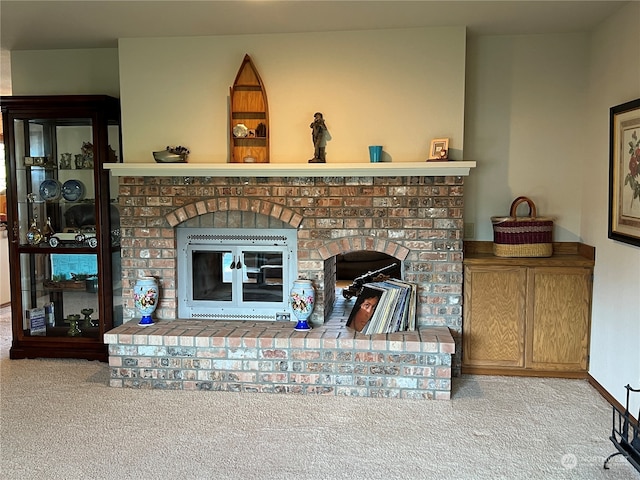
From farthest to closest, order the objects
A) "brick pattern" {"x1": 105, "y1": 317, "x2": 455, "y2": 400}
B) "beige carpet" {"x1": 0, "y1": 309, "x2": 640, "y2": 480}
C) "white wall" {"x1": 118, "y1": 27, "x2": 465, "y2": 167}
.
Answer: "white wall" {"x1": 118, "y1": 27, "x2": 465, "y2": 167} → "brick pattern" {"x1": 105, "y1": 317, "x2": 455, "y2": 400} → "beige carpet" {"x1": 0, "y1": 309, "x2": 640, "y2": 480}

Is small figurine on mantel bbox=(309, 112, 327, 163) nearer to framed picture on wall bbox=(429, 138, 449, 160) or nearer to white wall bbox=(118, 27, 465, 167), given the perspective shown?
white wall bbox=(118, 27, 465, 167)

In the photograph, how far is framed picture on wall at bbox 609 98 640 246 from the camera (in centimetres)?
304

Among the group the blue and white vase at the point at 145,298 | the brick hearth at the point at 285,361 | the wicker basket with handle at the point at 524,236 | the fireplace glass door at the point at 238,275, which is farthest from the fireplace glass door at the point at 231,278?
the wicker basket with handle at the point at 524,236

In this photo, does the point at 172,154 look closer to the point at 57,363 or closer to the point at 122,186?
the point at 122,186

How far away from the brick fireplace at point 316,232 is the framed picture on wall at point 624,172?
0.82 metres

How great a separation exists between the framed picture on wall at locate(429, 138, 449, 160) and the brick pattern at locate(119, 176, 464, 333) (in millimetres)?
157

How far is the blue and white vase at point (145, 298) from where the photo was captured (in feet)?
12.8

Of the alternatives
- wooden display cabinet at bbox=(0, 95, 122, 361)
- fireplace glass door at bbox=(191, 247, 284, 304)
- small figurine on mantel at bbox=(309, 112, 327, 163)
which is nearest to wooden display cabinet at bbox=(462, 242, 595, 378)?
small figurine on mantel at bbox=(309, 112, 327, 163)

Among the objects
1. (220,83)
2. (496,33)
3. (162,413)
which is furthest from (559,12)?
(162,413)

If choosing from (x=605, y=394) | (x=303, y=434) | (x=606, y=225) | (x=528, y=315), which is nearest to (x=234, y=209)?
(x=303, y=434)

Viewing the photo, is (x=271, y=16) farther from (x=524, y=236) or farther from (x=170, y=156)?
(x=524, y=236)

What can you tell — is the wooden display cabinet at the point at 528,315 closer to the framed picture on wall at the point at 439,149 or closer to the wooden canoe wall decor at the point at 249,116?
the framed picture on wall at the point at 439,149

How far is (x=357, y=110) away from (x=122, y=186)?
1731 mm

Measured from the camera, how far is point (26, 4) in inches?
128
